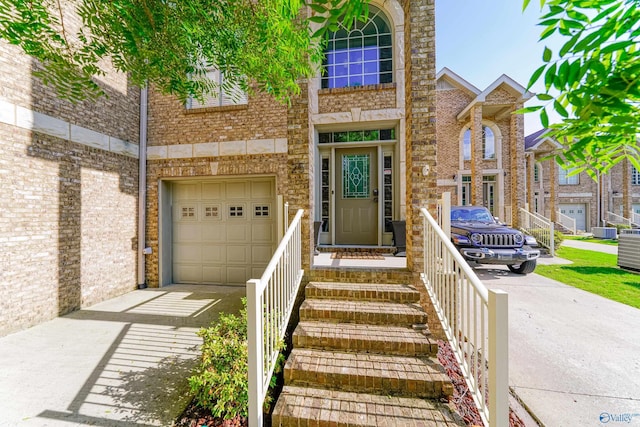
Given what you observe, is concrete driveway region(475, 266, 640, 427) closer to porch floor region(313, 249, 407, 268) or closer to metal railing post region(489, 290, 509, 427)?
metal railing post region(489, 290, 509, 427)

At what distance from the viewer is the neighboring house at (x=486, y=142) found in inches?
413

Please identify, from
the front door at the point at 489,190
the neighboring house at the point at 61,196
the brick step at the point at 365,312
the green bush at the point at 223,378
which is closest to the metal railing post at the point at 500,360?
the brick step at the point at 365,312

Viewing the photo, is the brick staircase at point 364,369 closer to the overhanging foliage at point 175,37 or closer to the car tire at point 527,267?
the overhanging foliage at point 175,37

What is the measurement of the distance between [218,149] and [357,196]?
3340mm

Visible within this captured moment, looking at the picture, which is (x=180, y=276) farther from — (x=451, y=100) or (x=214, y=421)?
(x=451, y=100)

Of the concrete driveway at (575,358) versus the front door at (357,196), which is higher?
the front door at (357,196)

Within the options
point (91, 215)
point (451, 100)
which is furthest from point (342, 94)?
point (451, 100)

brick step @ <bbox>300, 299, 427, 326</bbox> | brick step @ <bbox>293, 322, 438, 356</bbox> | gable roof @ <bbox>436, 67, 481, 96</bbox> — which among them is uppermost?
gable roof @ <bbox>436, 67, 481, 96</bbox>

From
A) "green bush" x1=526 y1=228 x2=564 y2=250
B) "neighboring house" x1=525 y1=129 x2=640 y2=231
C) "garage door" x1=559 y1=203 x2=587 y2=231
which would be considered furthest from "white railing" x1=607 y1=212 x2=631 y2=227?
"green bush" x1=526 y1=228 x2=564 y2=250

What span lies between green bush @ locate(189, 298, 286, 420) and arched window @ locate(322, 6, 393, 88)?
578 centimetres

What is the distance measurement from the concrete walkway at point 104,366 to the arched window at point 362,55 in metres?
5.59

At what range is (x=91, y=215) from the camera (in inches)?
178

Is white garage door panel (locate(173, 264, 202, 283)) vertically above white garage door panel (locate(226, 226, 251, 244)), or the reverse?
white garage door panel (locate(226, 226, 251, 244))

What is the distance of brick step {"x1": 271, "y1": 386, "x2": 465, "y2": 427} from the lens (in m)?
1.78
